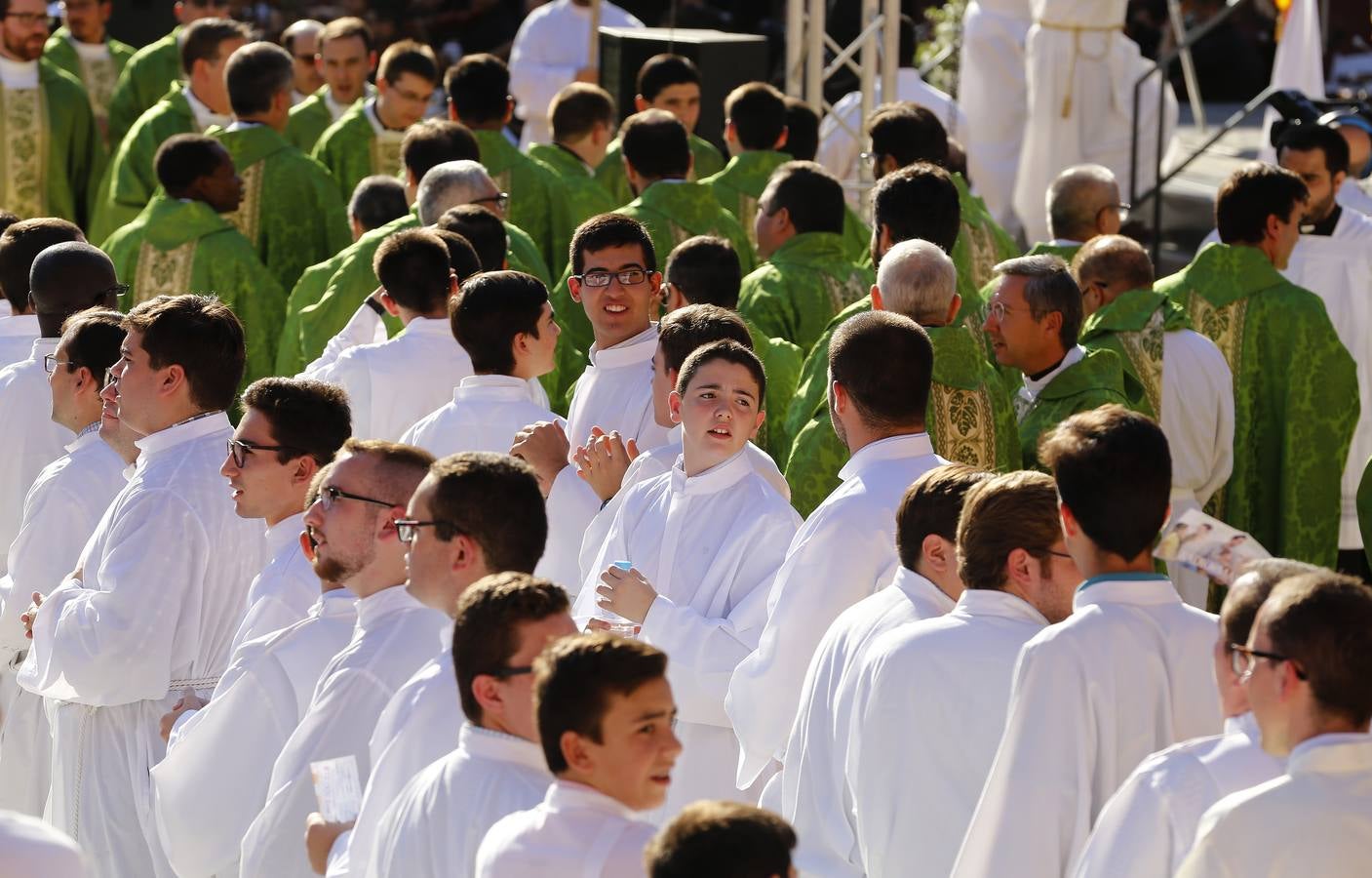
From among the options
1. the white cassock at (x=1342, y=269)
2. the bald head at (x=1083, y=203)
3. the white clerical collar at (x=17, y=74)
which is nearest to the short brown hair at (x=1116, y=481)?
the bald head at (x=1083, y=203)

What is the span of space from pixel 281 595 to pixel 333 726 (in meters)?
0.64

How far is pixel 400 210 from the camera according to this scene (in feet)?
25.2

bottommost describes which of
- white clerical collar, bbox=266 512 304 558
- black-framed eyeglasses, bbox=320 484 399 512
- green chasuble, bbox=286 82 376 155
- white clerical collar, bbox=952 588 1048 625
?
green chasuble, bbox=286 82 376 155

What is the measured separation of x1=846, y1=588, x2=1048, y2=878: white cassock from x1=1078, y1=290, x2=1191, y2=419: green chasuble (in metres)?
2.71

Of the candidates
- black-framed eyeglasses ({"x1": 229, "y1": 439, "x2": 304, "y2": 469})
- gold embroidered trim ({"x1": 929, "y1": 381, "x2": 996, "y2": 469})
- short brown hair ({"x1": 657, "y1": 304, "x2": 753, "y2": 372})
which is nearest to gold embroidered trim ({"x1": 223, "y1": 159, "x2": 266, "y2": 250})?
gold embroidered trim ({"x1": 929, "y1": 381, "x2": 996, "y2": 469})

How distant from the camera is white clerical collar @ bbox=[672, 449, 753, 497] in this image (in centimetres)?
450

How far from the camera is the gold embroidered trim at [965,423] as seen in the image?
17.7 ft

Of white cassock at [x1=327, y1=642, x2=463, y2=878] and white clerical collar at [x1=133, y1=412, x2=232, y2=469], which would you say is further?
white clerical collar at [x1=133, y1=412, x2=232, y2=469]

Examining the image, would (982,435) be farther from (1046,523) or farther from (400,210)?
(400,210)

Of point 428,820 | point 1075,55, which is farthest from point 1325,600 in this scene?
point 1075,55

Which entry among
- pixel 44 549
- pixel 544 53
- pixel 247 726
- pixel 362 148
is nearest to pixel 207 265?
pixel 362 148

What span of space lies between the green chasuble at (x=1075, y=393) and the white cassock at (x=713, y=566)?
1149 millimetres

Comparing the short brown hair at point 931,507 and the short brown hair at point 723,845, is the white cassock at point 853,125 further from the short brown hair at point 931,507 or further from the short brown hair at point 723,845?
the short brown hair at point 723,845

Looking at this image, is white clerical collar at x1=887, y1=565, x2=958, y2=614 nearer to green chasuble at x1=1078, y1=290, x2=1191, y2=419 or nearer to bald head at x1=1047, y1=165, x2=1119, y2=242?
green chasuble at x1=1078, y1=290, x2=1191, y2=419
